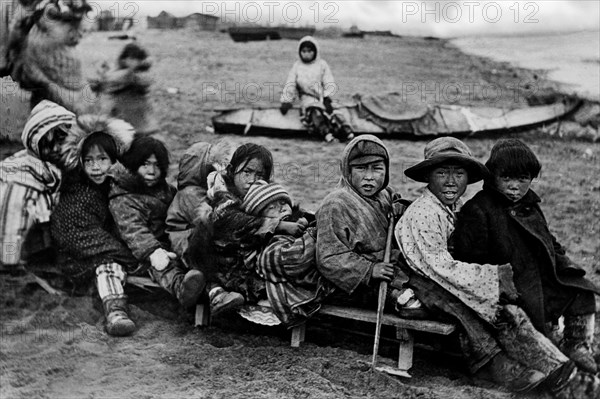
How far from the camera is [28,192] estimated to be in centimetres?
475

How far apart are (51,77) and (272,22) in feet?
5.19

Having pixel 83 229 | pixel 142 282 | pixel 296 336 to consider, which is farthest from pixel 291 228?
pixel 83 229

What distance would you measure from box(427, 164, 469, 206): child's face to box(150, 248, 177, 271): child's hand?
1525 mm

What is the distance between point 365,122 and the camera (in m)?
5.60

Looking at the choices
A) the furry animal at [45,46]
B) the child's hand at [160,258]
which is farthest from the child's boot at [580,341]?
the furry animal at [45,46]

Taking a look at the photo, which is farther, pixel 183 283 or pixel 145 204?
pixel 145 204

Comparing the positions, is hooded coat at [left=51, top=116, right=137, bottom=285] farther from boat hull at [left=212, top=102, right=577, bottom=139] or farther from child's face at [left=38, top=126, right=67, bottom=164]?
boat hull at [left=212, top=102, right=577, bottom=139]

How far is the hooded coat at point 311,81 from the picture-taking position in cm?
577

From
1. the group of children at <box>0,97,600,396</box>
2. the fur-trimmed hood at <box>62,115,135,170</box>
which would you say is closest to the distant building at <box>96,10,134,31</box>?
the fur-trimmed hood at <box>62,115,135,170</box>

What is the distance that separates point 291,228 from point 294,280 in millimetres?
282

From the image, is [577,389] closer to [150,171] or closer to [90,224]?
[150,171]

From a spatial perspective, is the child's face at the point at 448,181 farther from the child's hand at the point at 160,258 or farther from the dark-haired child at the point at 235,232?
the child's hand at the point at 160,258

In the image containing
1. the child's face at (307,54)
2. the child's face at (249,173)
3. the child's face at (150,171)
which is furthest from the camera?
the child's face at (307,54)

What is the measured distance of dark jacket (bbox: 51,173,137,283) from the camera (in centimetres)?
462
